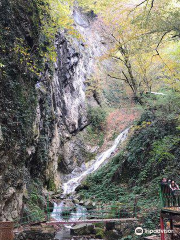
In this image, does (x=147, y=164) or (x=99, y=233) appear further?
(x=147, y=164)

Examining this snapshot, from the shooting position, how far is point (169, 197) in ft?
18.8

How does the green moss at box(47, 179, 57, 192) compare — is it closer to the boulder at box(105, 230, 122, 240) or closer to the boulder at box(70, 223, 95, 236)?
the boulder at box(70, 223, 95, 236)

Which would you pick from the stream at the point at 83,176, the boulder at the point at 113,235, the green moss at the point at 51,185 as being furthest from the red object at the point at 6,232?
the green moss at the point at 51,185

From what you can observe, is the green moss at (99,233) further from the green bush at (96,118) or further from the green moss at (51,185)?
the green bush at (96,118)

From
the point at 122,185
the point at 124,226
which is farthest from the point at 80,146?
the point at 124,226

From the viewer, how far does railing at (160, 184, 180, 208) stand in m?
5.61

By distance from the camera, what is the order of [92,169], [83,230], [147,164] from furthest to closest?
[92,169]
[147,164]
[83,230]

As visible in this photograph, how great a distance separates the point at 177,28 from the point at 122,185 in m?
8.86

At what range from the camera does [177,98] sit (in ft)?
41.0

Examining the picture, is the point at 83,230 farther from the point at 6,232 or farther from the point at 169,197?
the point at 169,197

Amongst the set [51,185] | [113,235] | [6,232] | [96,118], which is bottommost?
[113,235]

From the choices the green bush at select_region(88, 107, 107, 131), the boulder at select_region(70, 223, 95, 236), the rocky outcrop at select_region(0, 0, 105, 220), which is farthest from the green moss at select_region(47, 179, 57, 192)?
the green bush at select_region(88, 107, 107, 131)

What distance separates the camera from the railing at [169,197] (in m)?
5.61

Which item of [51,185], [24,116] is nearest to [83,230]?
[24,116]
